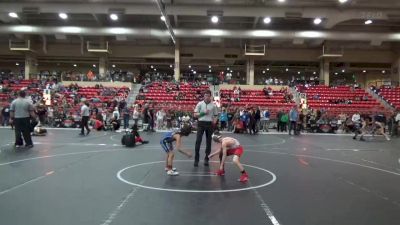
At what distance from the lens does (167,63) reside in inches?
1585

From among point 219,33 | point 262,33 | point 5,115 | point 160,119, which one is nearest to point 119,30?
point 219,33

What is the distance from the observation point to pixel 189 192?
6.09 meters

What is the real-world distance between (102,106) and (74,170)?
19341 millimetres

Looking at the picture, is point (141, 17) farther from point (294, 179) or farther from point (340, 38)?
point (294, 179)

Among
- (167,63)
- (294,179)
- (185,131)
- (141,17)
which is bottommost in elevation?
(294,179)

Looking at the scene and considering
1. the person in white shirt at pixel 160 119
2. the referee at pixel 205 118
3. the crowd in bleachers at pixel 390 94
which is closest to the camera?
the referee at pixel 205 118

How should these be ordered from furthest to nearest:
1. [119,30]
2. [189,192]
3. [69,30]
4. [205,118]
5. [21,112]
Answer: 1. [119,30]
2. [69,30]
3. [21,112]
4. [205,118]
5. [189,192]

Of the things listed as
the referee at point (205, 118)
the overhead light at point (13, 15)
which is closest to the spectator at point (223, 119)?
the referee at point (205, 118)

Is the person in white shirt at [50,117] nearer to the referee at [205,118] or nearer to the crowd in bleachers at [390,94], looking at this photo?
the referee at [205,118]

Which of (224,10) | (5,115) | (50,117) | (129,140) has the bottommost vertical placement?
(129,140)

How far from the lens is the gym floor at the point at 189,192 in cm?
475

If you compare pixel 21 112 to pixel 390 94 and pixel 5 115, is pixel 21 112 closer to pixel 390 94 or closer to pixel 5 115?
pixel 5 115

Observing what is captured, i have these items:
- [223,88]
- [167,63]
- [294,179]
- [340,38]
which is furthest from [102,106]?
[294,179]

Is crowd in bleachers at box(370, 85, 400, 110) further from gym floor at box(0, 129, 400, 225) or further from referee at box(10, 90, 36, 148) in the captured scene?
referee at box(10, 90, 36, 148)
